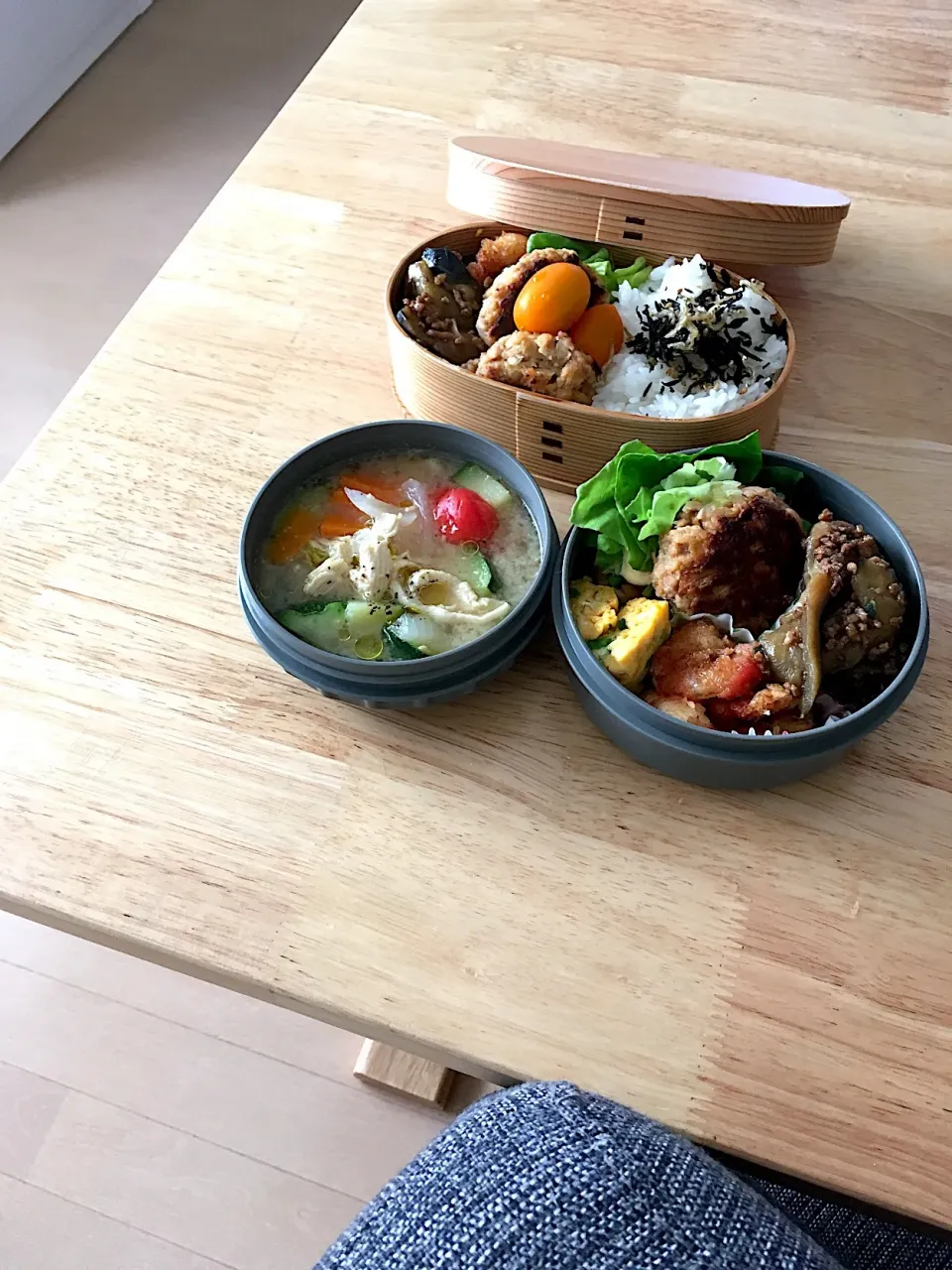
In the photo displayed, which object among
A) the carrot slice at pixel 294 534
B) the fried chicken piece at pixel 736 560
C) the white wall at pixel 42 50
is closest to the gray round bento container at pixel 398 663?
the carrot slice at pixel 294 534

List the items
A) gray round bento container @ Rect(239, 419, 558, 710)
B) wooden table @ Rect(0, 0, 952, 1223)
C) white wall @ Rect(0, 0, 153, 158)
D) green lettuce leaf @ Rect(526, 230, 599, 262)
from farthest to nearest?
white wall @ Rect(0, 0, 153, 158) → green lettuce leaf @ Rect(526, 230, 599, 262) → gray round bento container @ Rect(239, 419, 558, 710) → wooden table @ Rect(0, 0, 952, 1223)

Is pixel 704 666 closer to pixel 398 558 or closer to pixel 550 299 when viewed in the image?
pixel 398 558

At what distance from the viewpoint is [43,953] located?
1578mm

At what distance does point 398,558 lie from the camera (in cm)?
98

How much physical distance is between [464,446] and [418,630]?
22cm

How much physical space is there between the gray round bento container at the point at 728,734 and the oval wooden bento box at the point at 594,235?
0.14 m

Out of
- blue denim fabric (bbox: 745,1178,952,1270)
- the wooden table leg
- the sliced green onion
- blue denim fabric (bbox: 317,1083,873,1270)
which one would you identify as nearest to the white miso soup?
the sliced green onion

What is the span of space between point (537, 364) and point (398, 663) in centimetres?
37

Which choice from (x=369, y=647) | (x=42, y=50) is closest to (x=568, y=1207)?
(x=369, y=647)

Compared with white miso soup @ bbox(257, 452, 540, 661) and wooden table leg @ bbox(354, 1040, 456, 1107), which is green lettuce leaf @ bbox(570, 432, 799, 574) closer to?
white miso soup @ bbox(257, 452, 540, 661)

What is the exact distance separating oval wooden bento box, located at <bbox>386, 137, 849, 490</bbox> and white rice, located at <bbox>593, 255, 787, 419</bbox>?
0.03m

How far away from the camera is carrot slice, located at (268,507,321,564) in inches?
39.4

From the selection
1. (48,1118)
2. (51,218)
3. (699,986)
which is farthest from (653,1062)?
(51,218)

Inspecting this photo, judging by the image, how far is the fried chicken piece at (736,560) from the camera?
907 mm
